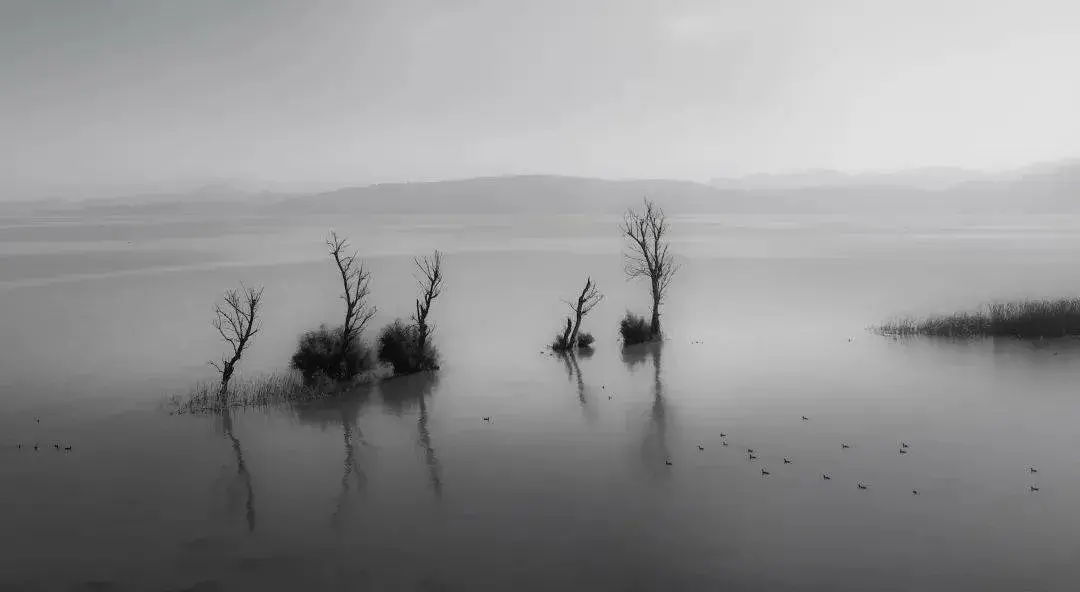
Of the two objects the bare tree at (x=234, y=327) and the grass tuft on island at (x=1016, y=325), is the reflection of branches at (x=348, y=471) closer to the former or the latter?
the bare tree at (x=234, y=327)

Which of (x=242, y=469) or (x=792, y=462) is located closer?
(x=792, y=462)

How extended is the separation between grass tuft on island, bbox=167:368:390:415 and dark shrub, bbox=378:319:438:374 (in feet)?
3.68

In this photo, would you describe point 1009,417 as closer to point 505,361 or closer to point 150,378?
point 505,361

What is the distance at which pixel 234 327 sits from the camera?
29.0 metres

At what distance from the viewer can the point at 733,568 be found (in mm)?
14094

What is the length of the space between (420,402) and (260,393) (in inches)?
248

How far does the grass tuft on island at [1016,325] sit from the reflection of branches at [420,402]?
25.0 m

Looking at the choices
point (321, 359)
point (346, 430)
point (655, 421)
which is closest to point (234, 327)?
point (321, 359)

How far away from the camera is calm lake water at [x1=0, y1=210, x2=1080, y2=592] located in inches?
564

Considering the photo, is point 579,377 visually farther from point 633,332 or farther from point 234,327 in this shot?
point 234,327

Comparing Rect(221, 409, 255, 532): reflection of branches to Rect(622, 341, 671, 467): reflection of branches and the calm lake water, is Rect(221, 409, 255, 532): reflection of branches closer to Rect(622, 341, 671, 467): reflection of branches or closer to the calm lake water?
the calm lake water

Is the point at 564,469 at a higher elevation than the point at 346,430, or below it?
below

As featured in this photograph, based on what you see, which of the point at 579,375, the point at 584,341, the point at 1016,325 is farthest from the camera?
the point at 584,341

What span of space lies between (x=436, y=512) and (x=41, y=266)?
101348 millimetres
